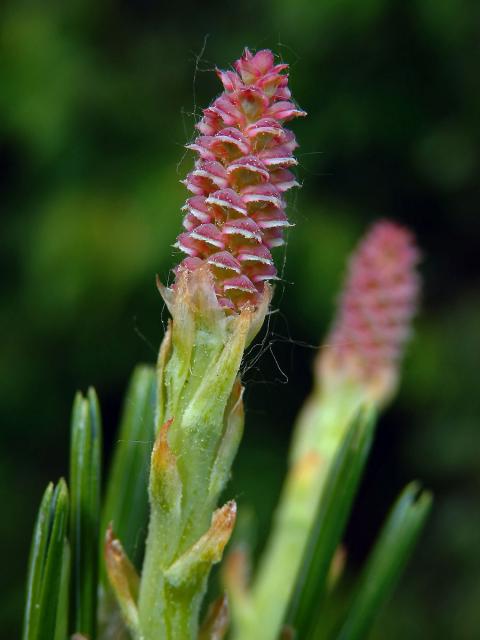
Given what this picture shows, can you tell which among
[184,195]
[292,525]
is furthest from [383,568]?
[184,195]

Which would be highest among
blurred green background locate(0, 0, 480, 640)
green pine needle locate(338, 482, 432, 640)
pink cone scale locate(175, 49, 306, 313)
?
blurred green background locate(0, 0, 480, 640)

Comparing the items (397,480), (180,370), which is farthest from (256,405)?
(180,370)

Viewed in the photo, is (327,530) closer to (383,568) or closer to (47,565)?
(383,568)

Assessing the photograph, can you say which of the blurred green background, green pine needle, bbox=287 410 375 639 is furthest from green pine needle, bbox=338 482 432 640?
the blurred green background

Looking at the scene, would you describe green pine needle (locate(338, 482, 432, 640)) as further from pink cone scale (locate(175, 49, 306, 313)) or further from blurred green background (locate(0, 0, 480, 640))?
blurred green background (locate(0, 0, 480, 640))

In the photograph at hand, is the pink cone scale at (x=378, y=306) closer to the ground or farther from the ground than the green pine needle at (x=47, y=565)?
farther from the ground

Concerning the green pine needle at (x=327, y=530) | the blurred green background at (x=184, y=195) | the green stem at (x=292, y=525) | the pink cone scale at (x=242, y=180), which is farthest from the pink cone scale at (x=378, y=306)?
the blurred green background at (x=184, y=195)

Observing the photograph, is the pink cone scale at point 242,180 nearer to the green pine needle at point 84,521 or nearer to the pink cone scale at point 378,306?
the green pine needle at point 84,521

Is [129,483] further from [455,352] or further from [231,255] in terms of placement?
[455,352]
